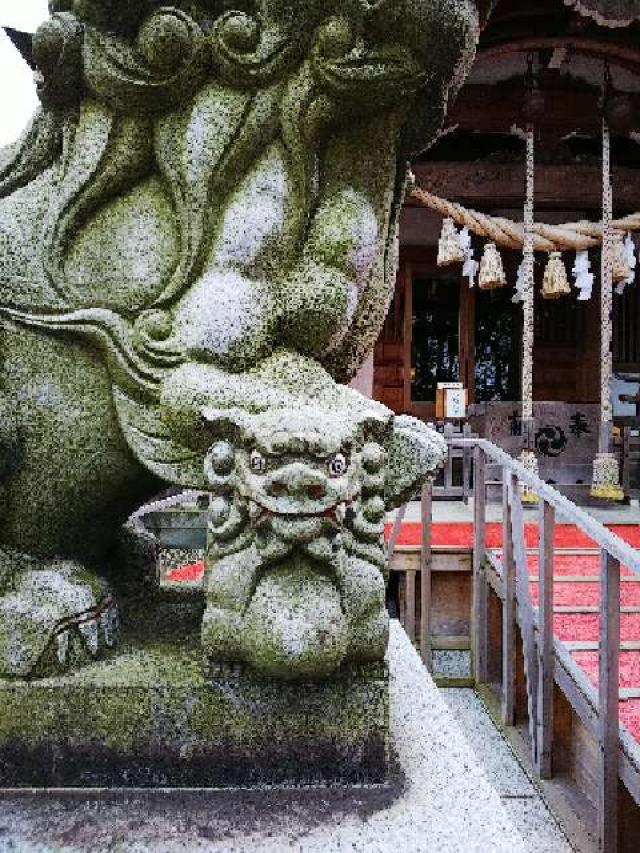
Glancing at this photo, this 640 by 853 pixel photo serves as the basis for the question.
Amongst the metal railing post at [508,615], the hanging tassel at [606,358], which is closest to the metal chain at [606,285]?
the hanging tassel at [606,358]

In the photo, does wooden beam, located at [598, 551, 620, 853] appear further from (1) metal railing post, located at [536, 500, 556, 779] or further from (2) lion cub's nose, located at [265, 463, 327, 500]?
(2) lion cub's nose, located at [265, 463, 327, 500]

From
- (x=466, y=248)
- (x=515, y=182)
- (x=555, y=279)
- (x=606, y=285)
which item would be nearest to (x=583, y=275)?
(x=555, y=279)

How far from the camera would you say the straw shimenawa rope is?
21.3ft

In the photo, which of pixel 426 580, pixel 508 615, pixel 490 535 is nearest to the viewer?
pixel 508 615

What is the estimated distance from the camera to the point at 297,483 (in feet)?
3.57

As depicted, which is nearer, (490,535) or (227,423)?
(227,423)

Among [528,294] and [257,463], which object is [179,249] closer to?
[257,463]

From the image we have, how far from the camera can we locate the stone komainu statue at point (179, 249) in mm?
1270

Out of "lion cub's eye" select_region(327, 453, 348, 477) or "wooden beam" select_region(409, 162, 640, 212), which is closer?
"lion cub's eye" select_region(327, 453, 348, 477)

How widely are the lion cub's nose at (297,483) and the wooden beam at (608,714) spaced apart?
1341 mm

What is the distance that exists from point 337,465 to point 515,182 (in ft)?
23.7

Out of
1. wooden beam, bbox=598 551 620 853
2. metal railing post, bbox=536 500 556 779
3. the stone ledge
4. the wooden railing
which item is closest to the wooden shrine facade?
the wooden railing

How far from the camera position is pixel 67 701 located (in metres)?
1.24

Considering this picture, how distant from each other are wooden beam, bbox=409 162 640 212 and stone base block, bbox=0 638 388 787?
700 centimetres
